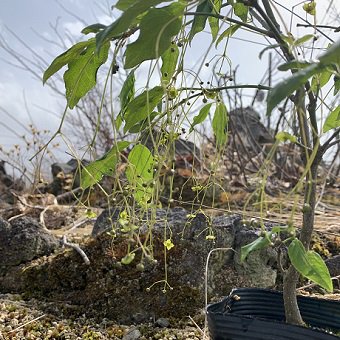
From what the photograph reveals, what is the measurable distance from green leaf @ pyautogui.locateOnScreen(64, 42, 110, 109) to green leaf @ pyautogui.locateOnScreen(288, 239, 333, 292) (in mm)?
425

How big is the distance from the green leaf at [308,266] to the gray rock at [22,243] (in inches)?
43.4

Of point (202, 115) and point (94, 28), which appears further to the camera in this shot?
point (202, 115)

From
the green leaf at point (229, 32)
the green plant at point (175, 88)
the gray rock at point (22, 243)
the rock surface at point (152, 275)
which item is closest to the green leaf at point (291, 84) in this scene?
the green plant at point (175, 88)

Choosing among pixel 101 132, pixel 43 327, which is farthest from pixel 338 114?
pixel 101 132

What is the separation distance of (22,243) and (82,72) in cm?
95

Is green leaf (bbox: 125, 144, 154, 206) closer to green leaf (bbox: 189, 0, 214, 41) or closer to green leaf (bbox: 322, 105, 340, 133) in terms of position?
green leaf (bbox: 189, 0, 214, 41)

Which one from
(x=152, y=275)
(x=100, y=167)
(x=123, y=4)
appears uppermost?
(x=123, y=4)

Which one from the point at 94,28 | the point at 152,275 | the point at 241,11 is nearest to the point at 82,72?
the point at 94,28

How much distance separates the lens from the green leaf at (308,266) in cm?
73

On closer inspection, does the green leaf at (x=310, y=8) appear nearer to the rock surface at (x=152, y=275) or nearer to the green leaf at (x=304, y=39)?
the green leaf at (x=304, y=39)

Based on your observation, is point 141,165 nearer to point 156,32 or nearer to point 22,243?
point 156,32

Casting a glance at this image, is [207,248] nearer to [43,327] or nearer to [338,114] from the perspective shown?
[43,327]

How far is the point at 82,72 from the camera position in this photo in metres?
0.85

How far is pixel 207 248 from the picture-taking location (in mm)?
1431
